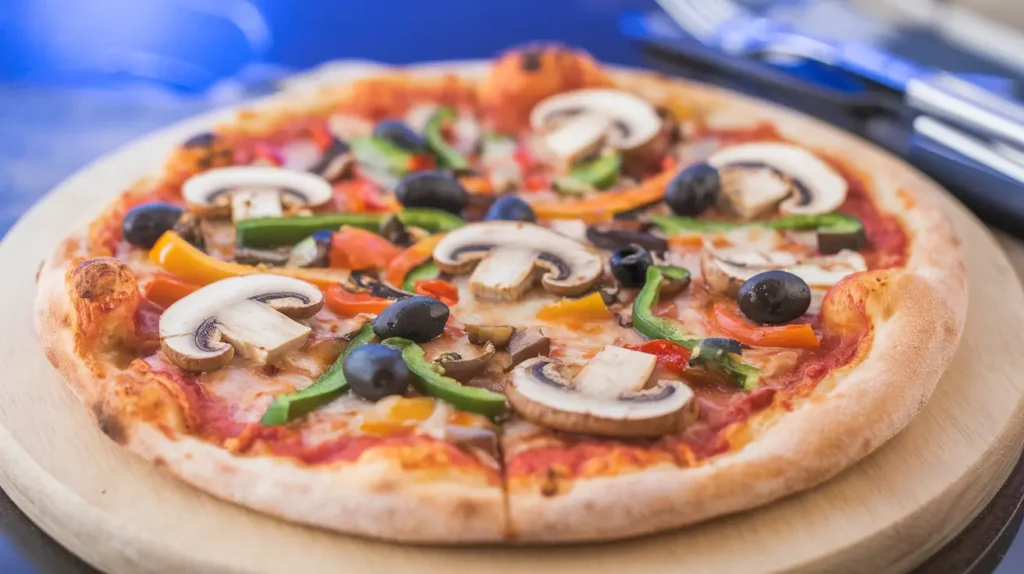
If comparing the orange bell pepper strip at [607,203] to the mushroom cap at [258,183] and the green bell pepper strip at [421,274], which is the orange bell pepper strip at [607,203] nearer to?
the green bell pepper strip at [421,274]

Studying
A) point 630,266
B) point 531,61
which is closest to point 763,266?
point 630,266

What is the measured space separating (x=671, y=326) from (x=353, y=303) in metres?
0.97

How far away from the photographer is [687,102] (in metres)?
4.91

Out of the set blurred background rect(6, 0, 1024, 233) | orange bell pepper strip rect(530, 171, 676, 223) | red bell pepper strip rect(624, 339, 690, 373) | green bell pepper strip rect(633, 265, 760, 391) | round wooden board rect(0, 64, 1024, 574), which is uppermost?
green bell pepper strip rect(633, 265, 760, 391)

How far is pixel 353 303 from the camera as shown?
3309 mm

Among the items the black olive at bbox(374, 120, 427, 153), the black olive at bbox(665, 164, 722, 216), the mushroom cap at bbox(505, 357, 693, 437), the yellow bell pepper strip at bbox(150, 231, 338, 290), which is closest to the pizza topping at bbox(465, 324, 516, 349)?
the mushroom cap at bbox(505, 357, 693, 437)

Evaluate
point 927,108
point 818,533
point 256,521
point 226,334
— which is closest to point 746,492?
point 818,533

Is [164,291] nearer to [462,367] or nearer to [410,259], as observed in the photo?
[410,259]

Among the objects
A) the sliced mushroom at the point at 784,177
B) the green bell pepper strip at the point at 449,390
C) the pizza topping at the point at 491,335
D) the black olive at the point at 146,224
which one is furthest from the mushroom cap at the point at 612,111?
the green bell pepper strip at the point at 449,390

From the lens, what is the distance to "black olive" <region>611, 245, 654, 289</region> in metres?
3.43

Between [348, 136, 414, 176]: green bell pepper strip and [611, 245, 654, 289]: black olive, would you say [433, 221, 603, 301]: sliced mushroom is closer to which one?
[611, 245, 654, 289]: black olive

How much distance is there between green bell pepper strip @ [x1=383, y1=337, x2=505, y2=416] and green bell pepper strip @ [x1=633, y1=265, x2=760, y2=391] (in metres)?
0.57

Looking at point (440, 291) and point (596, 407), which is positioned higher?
point (596, 407)

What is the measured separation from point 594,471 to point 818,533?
0.54m
